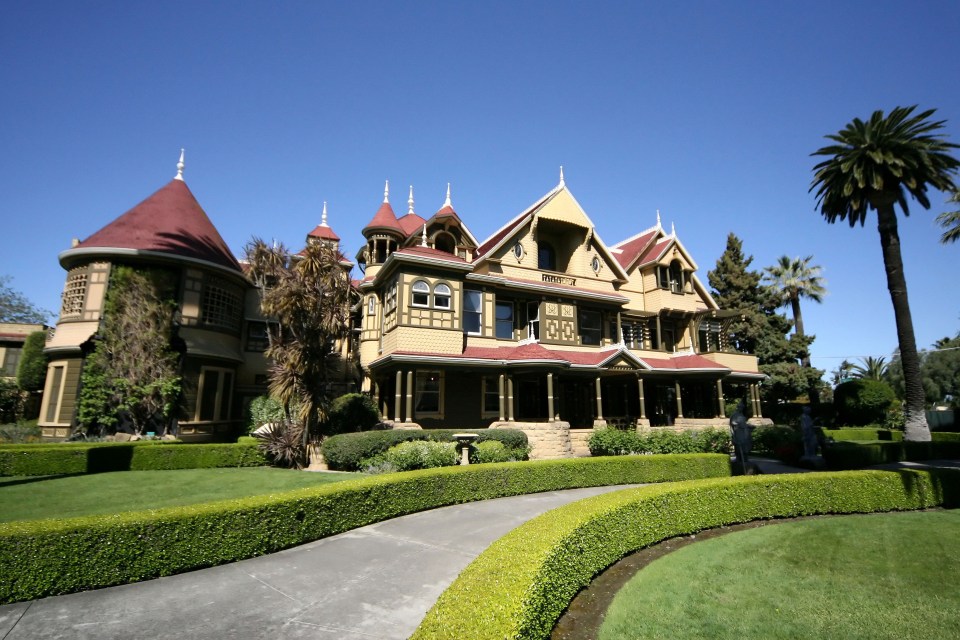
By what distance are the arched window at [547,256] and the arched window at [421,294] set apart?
9.12 m

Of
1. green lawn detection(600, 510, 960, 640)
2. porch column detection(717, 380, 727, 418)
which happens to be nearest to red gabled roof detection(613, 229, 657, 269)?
porch column detection(717, 380, 727, 418)

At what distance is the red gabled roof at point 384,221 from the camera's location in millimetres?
29578

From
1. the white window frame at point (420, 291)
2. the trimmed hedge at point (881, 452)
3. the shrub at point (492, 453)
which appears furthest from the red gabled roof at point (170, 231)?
the trimmed hedge at point (881, 452)

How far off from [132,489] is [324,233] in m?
25.0

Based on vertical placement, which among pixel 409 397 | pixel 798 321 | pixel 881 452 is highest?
pixel 798 321

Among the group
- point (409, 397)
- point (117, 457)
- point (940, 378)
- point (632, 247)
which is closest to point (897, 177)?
point (632, 247)

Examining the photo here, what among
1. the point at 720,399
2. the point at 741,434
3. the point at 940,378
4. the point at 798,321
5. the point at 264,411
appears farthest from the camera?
the point at 940,378

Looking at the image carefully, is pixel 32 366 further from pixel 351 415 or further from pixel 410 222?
pixel 410 222

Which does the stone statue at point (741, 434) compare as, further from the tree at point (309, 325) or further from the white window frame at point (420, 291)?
the tree at point (309, 325)

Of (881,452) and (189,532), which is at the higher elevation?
(881,452)

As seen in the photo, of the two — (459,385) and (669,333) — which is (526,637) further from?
(669,333)

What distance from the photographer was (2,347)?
31234 millimetres

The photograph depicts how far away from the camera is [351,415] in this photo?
21641mm

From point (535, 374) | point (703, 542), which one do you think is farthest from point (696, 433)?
point (703, 542)
